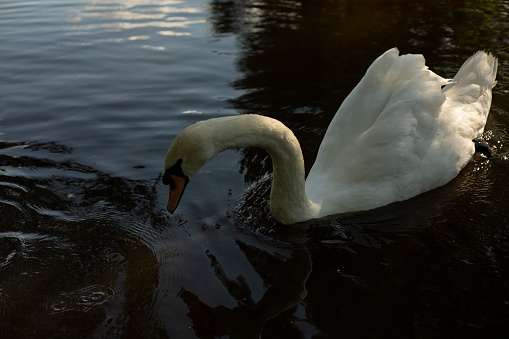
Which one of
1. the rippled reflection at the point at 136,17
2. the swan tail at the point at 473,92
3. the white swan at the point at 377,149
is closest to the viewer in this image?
the white swan at the point at 377,149

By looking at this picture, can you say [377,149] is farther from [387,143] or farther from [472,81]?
[472,81]

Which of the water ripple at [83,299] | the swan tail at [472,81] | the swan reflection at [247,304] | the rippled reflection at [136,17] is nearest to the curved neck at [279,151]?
the swan reflection at [247,304]

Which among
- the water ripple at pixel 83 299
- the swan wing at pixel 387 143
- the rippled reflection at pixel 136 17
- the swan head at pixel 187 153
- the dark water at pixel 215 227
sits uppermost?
the swan head at pixel 187 153

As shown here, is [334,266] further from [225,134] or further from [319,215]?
[225,134]

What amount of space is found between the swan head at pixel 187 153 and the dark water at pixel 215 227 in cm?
93

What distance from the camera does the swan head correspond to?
13.5 feet

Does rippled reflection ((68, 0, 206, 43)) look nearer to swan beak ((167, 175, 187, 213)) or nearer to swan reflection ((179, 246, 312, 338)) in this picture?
swan beak ((167, 175, 187, 213))

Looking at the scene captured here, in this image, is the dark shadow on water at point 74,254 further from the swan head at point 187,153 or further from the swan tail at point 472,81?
the swan tail at point 472,81

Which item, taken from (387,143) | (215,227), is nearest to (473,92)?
(387,143)

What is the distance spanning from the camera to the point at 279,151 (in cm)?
474

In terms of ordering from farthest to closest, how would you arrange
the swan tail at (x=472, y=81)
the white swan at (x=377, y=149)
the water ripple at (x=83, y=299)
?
the swan tail at (x=472, y=81) → the white swan at (x=377, y=149) → the water ripple at (x=83, y=299)

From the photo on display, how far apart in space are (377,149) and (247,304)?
6.93 ft

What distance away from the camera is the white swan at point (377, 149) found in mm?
4953

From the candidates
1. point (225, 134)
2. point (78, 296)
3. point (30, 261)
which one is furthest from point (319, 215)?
point (30, 261)
